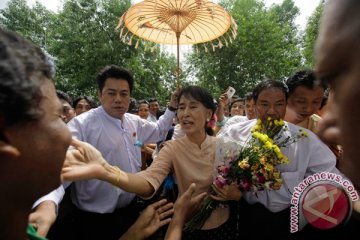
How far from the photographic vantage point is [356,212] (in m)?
2.24

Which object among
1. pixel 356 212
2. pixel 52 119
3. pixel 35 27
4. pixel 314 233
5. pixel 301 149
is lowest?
pixel 314 233

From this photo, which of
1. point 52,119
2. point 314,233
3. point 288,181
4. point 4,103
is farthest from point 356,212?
point 4,103

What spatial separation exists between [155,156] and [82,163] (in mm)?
1263

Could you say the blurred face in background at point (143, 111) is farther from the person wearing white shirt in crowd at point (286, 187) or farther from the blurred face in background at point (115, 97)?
the person wearing white shirt in crowd at point (286, 187)

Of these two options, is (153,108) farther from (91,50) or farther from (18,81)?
(91,50)

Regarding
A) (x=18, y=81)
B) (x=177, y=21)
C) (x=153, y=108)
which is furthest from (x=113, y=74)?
(x=153, y=108)

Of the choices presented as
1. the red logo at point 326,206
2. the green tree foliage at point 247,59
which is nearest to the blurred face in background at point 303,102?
the red logo at point 326,206

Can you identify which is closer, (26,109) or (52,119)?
(26,109)

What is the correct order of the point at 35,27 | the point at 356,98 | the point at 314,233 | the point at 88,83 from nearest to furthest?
the point at 356,98, the point at 314,233, the point at 88,83, the point at 35,27

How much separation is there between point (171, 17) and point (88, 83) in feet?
→ 55.4

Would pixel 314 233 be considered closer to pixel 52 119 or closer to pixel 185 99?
pixel 185 99

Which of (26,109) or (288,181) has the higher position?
(26,109)

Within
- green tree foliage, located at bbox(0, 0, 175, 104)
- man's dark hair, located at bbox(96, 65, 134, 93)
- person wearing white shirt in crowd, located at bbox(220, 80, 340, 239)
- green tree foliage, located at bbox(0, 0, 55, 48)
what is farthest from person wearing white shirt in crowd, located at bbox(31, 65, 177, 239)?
green tree foliage, located at bbox(0, 0, 55, 48)

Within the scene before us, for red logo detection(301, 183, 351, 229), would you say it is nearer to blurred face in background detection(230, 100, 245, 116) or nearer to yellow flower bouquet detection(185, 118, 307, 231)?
yellow flower bouquet detection(185, 118, 307, 231)
